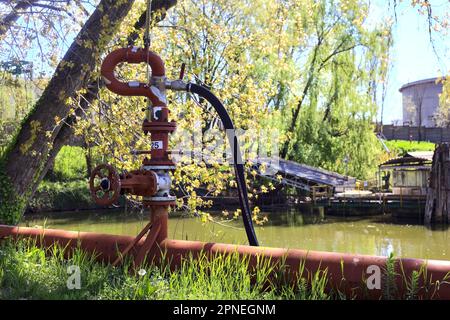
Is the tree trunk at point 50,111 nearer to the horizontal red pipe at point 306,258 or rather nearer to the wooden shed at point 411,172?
the horizontal red pipe at point 306,258

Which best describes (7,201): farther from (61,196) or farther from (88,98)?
(61,196)

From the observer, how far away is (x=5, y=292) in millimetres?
3408

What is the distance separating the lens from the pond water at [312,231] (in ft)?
56.8

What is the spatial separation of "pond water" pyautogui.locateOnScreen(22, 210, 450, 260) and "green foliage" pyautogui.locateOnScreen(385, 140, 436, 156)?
19.7 metres

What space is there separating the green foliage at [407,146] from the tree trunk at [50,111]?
39227 mm

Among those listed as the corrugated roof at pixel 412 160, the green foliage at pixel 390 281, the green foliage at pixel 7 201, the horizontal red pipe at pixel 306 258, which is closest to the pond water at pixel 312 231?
the corrugated roof at pixel 412 160

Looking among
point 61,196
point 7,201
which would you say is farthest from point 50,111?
point 61,196

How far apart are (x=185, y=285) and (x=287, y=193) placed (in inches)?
1065

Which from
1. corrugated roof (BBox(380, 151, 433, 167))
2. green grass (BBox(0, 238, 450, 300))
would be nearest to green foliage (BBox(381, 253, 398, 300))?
green grass (BBox(0, 238, 450, 300))

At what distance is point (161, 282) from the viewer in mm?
3266

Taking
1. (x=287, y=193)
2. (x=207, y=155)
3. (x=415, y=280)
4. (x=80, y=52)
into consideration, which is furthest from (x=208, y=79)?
(x=287, y=193)

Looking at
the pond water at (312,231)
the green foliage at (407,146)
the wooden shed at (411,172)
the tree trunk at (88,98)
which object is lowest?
the pond water at (312,231)

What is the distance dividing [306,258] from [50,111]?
410 centimetres

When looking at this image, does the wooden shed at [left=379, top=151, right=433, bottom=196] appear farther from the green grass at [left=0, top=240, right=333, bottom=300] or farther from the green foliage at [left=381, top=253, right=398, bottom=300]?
the green foliage at [left=381, top=253, right=398, bottom=300]
